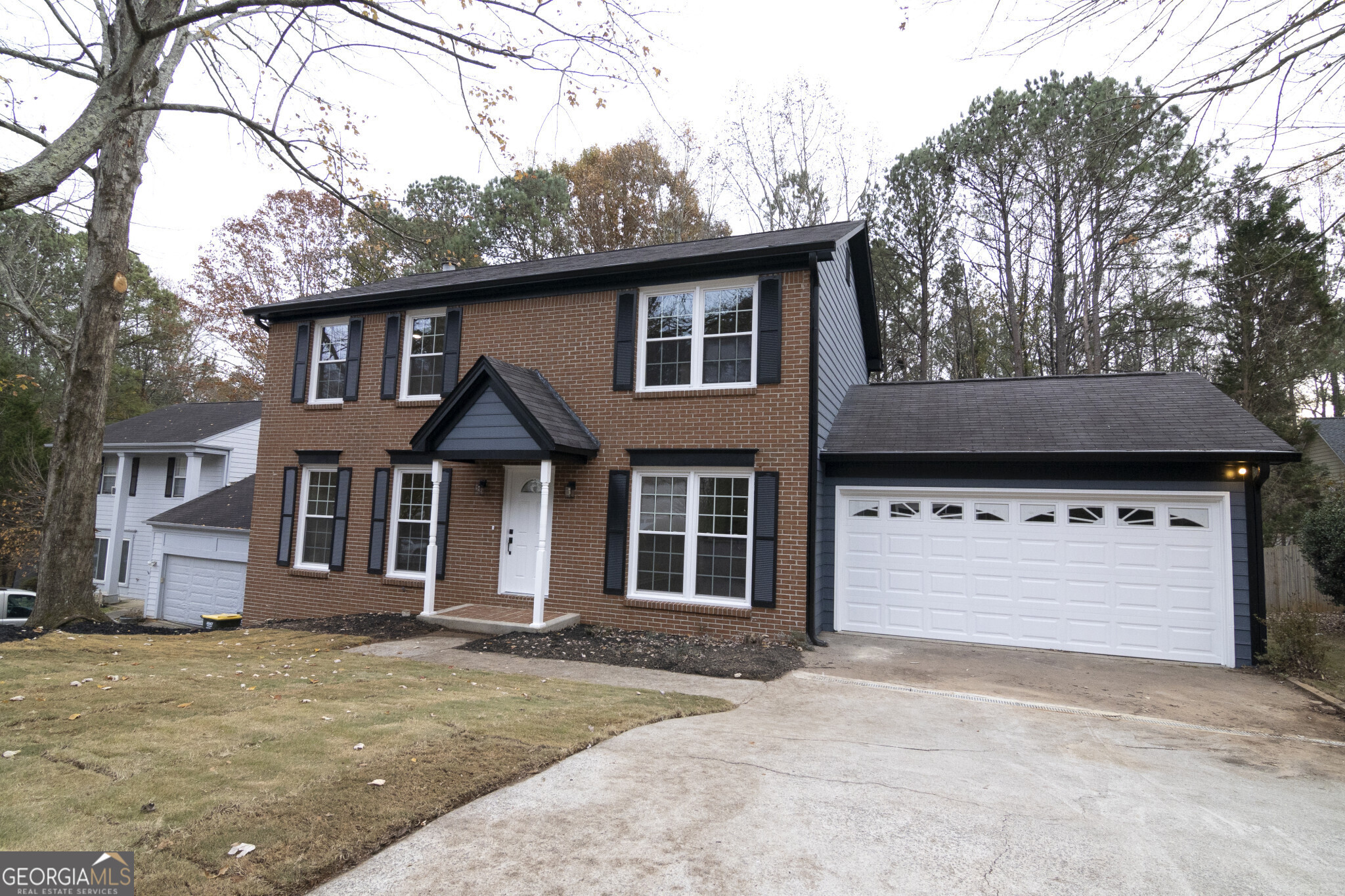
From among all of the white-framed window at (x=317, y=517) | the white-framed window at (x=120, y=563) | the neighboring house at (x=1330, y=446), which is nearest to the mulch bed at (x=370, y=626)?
the white-framed window at (x=317, y=517)

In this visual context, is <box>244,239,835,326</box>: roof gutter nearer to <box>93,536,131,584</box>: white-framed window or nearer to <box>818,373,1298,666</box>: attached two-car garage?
<box>818,373,1298,666</box>: attached two-car garage

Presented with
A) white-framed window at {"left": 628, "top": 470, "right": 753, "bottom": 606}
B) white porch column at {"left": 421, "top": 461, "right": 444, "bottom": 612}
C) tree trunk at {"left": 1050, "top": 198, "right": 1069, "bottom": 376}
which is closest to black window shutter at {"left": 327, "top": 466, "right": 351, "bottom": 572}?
white porch column at {"left": 421, "top": 461, "right": 444, "bottom": 612}

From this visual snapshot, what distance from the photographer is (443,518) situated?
11758mm

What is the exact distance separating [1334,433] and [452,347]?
26.3 m

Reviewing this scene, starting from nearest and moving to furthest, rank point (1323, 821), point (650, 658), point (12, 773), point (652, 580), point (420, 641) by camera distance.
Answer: point (12, 773) < point (1323, 821) < point (650, 658) < point (420, 641) < point (652, 580)

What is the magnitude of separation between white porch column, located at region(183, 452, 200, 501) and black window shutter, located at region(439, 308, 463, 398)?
1501 cm

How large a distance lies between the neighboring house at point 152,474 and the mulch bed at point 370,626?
1391cm

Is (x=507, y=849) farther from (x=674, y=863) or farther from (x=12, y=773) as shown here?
(x=12, y=773)

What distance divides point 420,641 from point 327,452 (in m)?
5.21

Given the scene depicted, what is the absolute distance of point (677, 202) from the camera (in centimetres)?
2494

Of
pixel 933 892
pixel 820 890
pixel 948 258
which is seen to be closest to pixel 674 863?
pixel 820 890

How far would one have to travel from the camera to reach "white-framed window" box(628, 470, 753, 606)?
991 cm

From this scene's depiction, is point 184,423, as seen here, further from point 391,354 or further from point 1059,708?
point 1059,708

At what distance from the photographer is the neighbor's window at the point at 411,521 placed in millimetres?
12102
